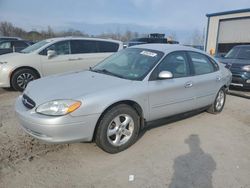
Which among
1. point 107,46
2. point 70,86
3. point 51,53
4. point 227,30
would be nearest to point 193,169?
point 70,86

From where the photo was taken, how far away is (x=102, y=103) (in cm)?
318

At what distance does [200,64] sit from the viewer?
189 inches

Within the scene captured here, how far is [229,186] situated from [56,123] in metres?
2.27

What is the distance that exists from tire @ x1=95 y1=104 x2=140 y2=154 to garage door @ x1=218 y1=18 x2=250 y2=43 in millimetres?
15178

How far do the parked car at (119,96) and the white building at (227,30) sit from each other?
12903 mm

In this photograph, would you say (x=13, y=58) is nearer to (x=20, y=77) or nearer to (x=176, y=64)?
(x=20, y=77)

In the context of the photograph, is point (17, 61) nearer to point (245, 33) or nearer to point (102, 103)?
point (102, 103)

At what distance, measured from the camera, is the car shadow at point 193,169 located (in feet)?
9.42

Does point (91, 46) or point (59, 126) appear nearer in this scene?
point (59, 126)

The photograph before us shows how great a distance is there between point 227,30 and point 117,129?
52.4ft

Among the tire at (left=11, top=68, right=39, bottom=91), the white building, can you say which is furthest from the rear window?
the white building

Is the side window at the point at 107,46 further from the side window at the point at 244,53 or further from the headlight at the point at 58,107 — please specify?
the headlight at the point at 58,107

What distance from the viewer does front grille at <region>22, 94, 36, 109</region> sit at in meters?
3.22

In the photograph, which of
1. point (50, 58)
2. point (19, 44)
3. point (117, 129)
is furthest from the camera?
point (19, 44)
